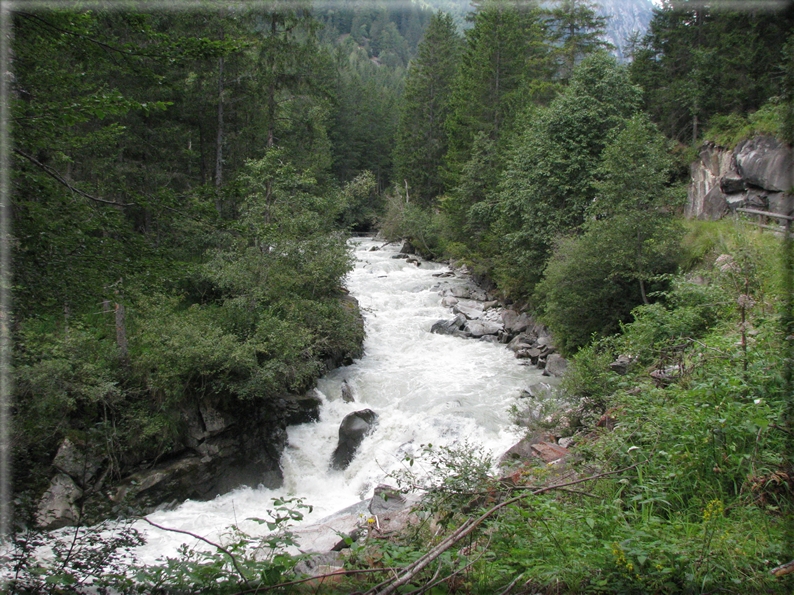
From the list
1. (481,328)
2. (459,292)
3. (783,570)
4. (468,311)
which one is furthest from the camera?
(459,292)

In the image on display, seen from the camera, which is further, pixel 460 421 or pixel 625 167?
pixel 625 167

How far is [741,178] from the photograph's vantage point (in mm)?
15508

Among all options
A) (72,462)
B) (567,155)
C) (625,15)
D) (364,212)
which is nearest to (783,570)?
(72,462)

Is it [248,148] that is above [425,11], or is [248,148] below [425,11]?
below

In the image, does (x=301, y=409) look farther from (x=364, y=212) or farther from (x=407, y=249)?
(x=364, y=212)

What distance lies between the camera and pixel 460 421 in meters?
11.4

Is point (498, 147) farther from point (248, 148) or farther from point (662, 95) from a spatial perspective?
point (248, 148)

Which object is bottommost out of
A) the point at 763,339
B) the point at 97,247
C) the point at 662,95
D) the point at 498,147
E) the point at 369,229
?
the point at 369,229

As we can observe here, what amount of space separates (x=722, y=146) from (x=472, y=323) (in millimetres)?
11040

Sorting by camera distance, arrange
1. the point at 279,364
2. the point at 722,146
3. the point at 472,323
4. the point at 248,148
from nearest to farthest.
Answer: the point at 279,364
the point at 722,146
the point at 472,323
the point at 248,148

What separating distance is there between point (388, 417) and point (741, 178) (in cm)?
1382

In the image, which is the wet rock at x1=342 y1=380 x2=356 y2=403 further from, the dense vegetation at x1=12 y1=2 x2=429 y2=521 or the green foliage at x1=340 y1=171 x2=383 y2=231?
the green foliage at x1=340 y1=171 x2=383 y2=231

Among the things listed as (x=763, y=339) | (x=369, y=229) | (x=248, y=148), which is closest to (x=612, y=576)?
(x=763, y=339)

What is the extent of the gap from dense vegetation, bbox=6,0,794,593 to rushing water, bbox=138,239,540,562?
139 centimetres
